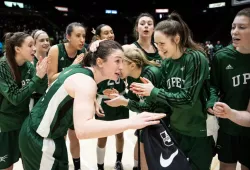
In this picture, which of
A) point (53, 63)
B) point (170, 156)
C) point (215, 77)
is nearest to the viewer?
point (170, 156)

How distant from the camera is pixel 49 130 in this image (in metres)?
2.17

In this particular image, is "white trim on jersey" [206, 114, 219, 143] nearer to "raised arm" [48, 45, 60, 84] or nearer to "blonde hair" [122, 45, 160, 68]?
"blonde hair" [122, 45, 160, 68]

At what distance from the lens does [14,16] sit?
21125 millimetres

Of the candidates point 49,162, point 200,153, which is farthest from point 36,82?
point 200,153

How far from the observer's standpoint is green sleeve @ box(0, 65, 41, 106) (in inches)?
108

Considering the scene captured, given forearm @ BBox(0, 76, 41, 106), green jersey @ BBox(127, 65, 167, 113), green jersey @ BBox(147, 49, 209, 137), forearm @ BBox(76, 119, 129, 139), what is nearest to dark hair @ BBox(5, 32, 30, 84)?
forearm @ BBox(0, 76, 41, 106)

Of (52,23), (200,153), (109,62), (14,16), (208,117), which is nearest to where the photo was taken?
(109,62)

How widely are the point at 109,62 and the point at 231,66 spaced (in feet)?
3.73

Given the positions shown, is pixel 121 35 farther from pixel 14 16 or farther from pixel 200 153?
pixel 200 153

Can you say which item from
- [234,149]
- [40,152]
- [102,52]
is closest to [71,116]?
[40,152]

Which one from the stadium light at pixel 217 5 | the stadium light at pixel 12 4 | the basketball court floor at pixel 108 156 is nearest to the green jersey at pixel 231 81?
the basketball court floor at pixel 108 156

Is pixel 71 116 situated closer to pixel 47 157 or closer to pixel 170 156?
pixel 47 157

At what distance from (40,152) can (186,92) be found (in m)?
1.21

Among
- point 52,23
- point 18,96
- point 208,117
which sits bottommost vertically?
point 208,117
